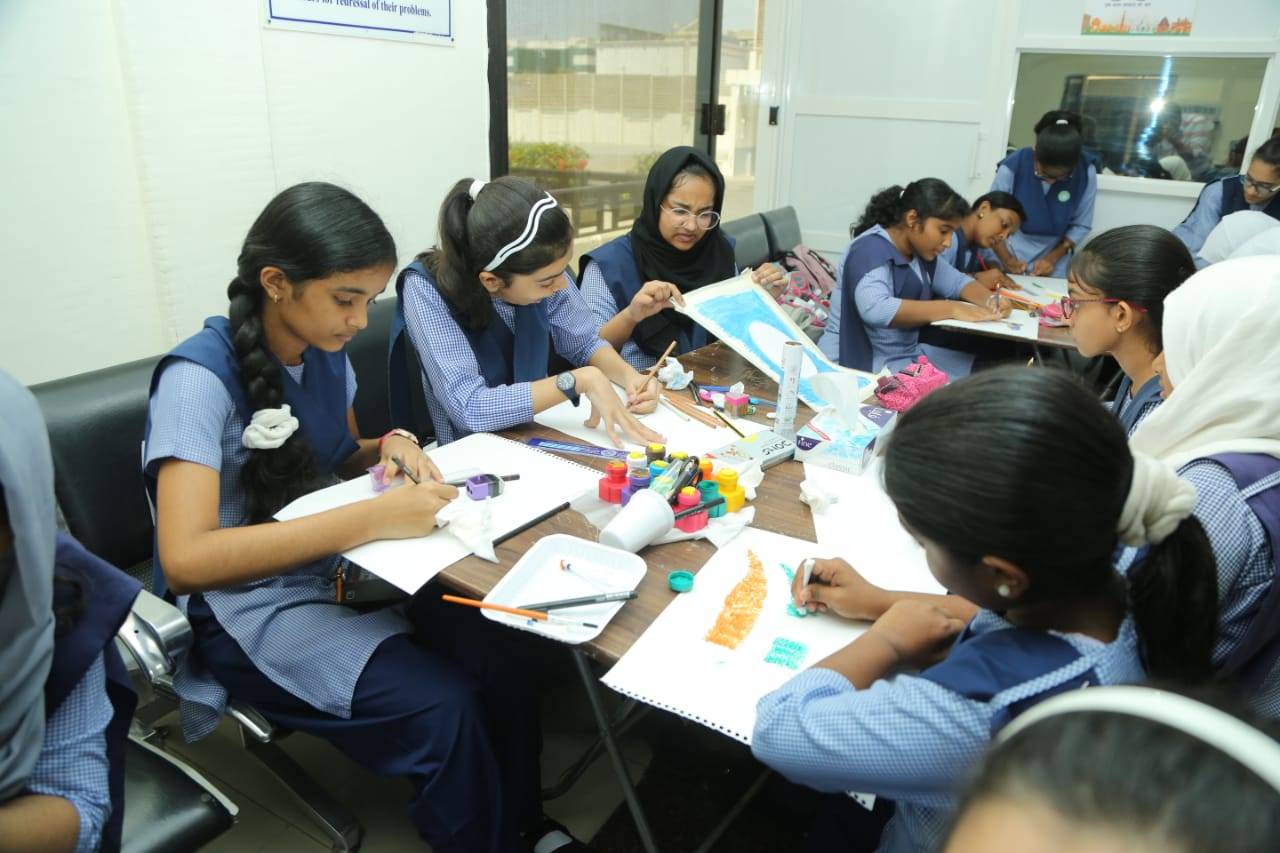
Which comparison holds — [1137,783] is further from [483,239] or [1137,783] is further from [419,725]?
[483,239]

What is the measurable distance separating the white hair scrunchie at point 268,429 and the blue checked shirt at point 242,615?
5 centimetres

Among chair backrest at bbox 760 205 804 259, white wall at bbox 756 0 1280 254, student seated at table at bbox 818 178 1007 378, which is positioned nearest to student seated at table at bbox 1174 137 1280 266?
white wall at bbox 756 0 1280 254

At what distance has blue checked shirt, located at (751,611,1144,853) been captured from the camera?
846mm

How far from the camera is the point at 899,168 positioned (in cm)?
547

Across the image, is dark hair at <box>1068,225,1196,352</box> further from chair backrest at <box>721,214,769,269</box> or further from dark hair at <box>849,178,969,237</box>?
chair backrest at <box>721,214,769,269</box>

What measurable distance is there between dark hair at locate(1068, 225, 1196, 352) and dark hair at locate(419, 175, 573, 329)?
4.01 ft

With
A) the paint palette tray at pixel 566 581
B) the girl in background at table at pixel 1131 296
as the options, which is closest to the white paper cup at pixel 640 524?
the paint palette tray at pixel 566 581

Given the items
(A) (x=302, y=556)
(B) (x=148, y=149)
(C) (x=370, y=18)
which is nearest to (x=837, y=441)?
(A) (x=302, y=556)

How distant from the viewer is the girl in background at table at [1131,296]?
174 cm

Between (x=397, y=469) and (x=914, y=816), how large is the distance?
1078 mm

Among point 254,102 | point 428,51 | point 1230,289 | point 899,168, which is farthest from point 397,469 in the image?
point 899,168

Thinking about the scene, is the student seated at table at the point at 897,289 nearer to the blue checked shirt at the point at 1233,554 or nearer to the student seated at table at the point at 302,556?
the blue checked shirt at the point at 1233,554

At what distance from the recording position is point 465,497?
152 cm

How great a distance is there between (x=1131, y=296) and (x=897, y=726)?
4.34 ft
